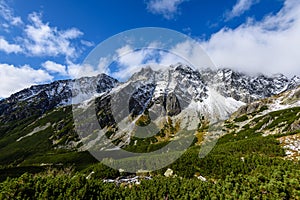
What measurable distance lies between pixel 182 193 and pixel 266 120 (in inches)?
6062

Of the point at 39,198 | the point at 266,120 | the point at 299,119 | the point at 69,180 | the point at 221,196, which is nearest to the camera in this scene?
the point at 221,196

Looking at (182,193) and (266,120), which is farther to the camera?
(266,120)

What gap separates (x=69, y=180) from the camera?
3809cm

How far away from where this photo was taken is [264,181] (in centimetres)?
2138

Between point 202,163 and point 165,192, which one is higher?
point 202,163

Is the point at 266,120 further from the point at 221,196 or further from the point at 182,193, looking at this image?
the point at 221,196

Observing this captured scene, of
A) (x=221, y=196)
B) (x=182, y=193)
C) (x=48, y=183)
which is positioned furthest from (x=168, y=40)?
(x=48, y=183)

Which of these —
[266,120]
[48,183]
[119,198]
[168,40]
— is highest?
[266,120]

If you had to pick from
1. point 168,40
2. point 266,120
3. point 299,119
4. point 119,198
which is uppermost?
point 266,120

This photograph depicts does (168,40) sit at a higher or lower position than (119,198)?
higher

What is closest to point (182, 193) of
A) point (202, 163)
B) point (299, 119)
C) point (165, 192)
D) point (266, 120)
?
point (165, 192)

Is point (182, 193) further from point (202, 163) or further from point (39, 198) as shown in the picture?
point (202, 163)

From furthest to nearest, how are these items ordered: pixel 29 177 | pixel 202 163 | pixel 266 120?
pixel 266 120, pixel 202 163, pixel 29 177

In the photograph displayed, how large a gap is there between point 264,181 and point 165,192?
23.0 metres
